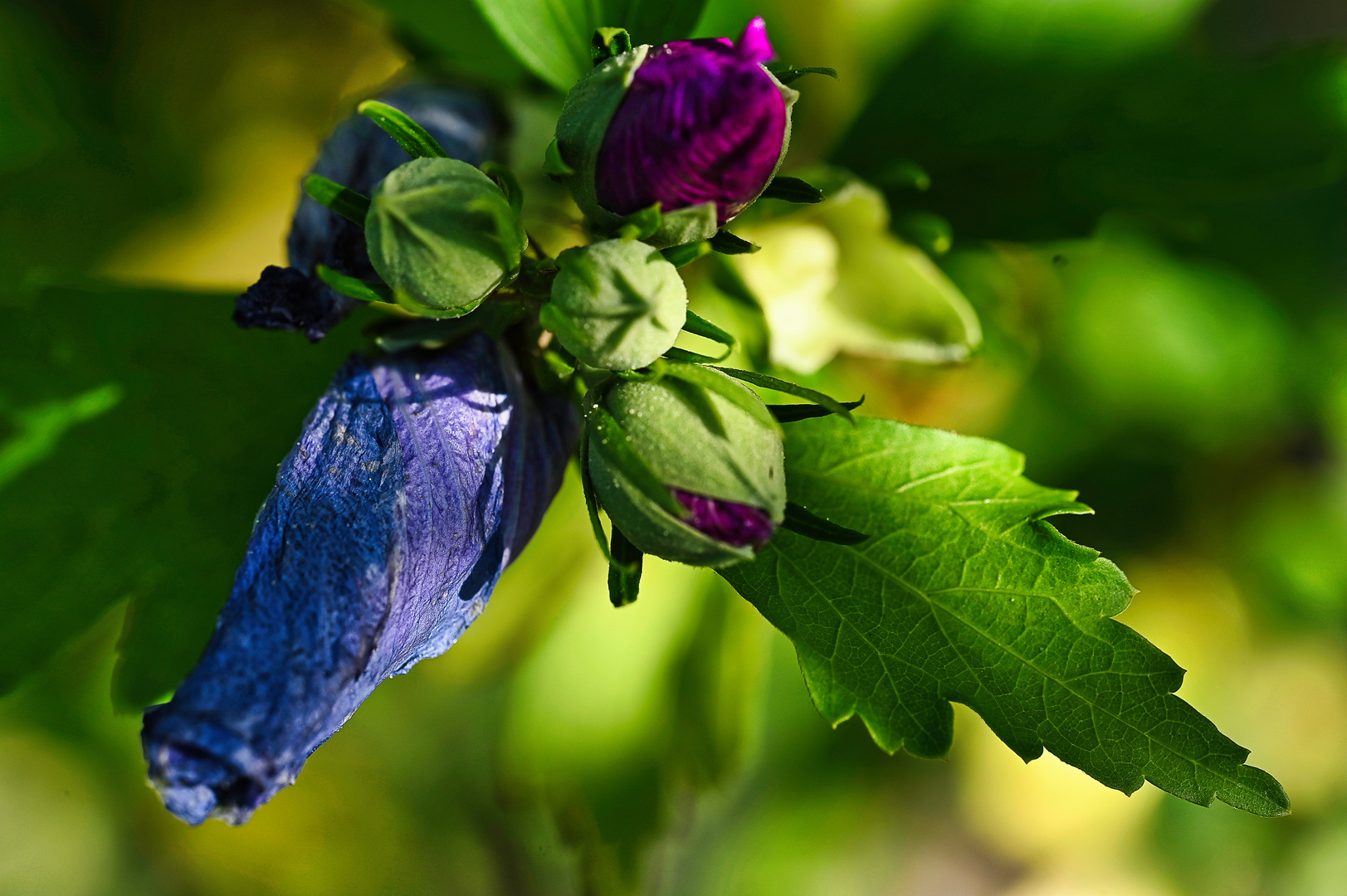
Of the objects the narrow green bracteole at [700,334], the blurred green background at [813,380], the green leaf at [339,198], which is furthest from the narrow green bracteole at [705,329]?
the blurred green background at [813,380]

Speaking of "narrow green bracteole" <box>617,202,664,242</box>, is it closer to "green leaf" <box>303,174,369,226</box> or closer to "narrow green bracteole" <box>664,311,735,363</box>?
"narrow green bracteole" <box>664,311,735,363</box>

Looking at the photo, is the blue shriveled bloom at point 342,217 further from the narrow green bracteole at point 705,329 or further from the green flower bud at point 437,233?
the narrow green bracteole at point 705,329

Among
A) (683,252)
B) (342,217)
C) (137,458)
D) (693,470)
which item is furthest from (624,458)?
(137,458)

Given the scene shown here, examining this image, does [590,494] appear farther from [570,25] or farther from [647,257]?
[570,25]

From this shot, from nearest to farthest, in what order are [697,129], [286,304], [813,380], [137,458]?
1. [697,129]
2. [286,304]
3. [137,458]
4. [813,380]

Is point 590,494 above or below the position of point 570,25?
below

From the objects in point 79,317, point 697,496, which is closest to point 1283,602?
point 697,496

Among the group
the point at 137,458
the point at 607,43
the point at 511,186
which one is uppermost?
the point at 607,43

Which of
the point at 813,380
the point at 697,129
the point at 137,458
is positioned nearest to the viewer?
→ the point at 697,129
